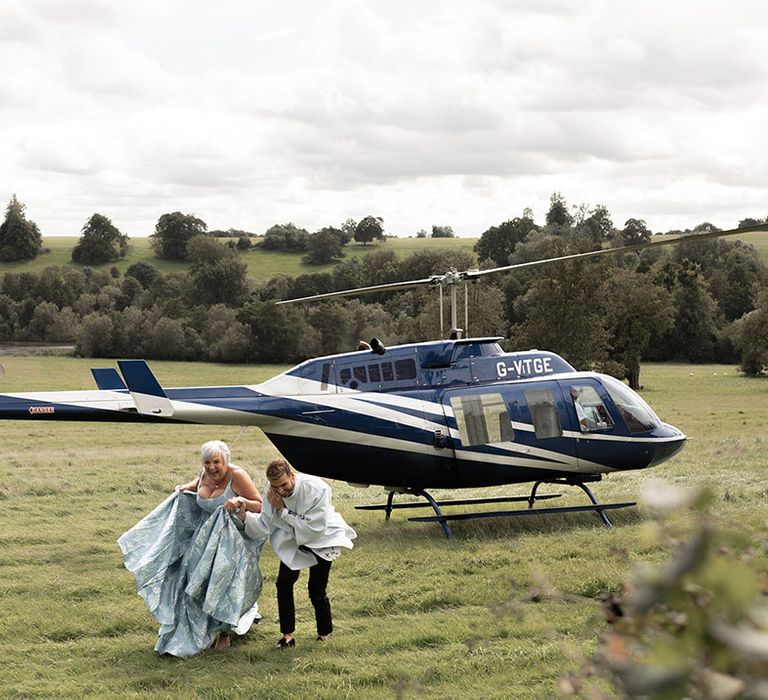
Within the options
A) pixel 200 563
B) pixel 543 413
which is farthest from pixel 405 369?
pixel 200 563

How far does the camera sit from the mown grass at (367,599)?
6871 mm

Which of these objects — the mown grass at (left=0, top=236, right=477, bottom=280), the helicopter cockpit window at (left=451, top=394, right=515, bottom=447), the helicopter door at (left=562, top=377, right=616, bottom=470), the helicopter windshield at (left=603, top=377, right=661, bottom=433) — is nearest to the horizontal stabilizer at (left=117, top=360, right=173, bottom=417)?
the helicopter cockpit window at (left=451, top=394, right=515, bottom=447)

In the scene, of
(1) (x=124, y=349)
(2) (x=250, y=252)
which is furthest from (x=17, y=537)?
(2) (x=250, y=252)

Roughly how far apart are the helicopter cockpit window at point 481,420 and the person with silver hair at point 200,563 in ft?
12.9

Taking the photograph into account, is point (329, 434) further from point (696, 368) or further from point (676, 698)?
point (696, 368)

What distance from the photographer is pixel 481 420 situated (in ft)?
37.6

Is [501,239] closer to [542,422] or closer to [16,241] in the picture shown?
[16,241]

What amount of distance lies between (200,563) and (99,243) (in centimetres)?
9304

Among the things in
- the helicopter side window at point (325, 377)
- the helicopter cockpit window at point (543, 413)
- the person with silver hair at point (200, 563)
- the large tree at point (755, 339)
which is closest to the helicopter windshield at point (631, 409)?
the helicopter cockpit window at point (543, 413)

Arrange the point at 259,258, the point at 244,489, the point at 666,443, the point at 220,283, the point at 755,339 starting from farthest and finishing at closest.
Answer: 1. the point at 259,258
2. the point at 220,283
3. the point at 755,339
4. the point at 666,443
5. the point at 244,489

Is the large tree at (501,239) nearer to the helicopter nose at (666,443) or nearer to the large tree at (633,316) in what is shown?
the large tree at (633,316)

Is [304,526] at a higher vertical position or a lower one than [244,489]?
lower

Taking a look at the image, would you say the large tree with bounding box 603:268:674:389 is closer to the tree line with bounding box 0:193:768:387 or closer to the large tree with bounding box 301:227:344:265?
the tree line with bounding box 0:193:768:387

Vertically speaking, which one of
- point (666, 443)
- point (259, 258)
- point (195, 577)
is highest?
point (259, 258)
